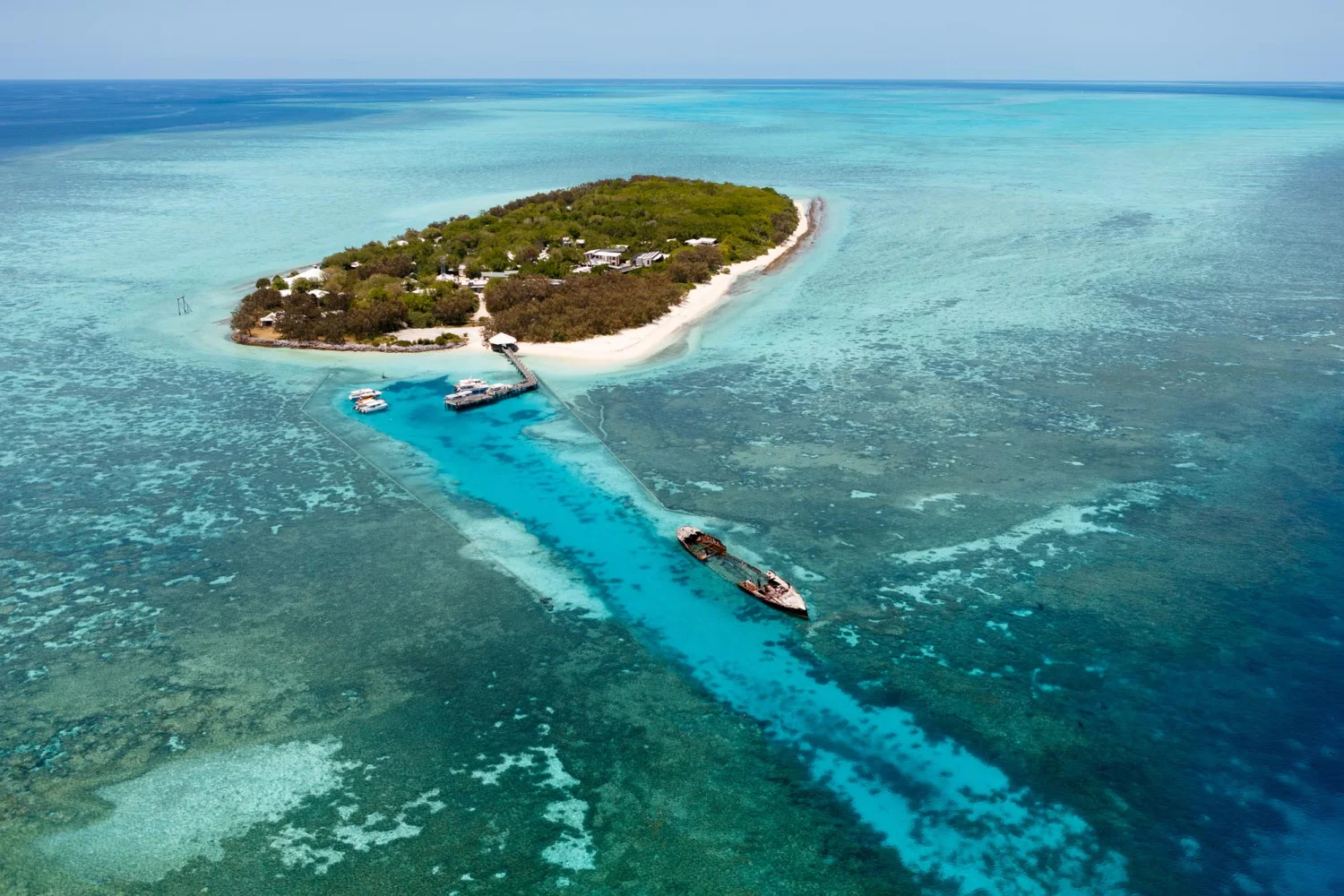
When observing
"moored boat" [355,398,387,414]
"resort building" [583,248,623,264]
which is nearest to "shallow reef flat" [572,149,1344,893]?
"moored boat" [355,398,387,414]

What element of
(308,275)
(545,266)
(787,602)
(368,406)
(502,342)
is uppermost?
(545,266)

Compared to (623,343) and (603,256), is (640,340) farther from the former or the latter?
(603,256)

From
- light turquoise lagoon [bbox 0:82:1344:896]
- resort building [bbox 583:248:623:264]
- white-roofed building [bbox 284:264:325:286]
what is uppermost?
resort building [bbox 583:248:623:264]

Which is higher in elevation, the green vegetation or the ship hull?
the green vegetation

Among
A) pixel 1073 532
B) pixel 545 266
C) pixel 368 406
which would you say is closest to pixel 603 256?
pixel 545 266

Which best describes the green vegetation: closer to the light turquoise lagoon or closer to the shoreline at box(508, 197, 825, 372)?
the shoreline at box(508, 197, 825, 372)

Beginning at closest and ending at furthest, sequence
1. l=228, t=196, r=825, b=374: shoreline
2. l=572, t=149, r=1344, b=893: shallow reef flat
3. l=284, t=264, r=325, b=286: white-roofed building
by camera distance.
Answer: l=572, t=149, r=1344, b=893: shallow reef flat, l=228, t=196, r=825, b=374: shoreline, l=284, t=264, r=325, b=286: white-roofed building

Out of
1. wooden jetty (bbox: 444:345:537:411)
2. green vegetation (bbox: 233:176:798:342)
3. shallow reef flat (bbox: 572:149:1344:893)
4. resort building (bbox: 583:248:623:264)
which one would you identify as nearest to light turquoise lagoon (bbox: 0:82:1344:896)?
shallow reef flat (bbox: 572:149:1344:893)

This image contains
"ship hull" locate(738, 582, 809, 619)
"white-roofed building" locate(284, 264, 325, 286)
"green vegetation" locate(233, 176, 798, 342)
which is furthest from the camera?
"white-roofed building" locate(284, 264, 325, 286)

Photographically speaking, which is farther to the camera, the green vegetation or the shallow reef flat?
the green vegetation
